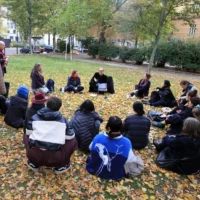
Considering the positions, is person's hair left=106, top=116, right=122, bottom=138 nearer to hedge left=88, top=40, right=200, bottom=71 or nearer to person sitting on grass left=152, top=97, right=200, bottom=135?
person sitting on grass left=152, top=97, right=200, bottom=135

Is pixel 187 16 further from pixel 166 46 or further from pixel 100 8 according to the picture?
pixel 100 8

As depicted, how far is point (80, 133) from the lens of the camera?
151 inches

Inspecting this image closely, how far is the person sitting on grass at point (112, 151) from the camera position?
3.06 meters

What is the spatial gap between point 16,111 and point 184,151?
3646 millimetres

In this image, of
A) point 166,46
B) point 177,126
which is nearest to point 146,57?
point 166,46

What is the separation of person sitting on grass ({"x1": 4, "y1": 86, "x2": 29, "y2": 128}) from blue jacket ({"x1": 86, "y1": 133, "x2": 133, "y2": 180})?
2.33m

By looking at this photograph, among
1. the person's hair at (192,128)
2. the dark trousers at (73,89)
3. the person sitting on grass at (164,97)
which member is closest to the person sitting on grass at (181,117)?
the person's hair at (192,128)

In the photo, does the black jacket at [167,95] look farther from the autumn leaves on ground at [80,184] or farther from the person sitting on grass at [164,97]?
the autumn leaves on ground at [80,184]

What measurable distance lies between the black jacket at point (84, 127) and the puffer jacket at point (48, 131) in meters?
0.80

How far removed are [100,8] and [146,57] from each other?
26.9ft

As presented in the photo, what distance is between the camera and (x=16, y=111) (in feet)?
15.6

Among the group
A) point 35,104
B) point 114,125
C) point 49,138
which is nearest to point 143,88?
point 35,104

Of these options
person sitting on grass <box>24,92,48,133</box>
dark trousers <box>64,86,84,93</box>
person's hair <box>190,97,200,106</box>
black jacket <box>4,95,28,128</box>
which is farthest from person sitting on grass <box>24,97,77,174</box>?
dark trousers <box>64,86,84,93</box>

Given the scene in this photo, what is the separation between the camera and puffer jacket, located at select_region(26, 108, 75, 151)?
9.68ft
